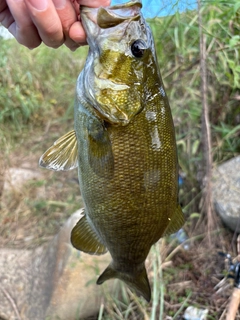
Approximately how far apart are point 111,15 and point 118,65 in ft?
0.48

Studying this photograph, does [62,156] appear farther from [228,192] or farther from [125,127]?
[228,192]

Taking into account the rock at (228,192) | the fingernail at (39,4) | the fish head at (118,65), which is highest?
the fingernail at (39,4)

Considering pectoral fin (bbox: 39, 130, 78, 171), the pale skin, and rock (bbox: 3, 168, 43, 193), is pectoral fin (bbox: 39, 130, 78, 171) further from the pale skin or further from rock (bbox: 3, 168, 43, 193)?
rock (bbox: 3, 168, 43, 193)

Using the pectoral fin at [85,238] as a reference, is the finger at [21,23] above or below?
above

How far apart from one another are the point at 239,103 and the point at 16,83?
8.08 ft

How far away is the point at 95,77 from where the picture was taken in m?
1.12

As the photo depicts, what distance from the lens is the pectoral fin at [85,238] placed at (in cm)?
136

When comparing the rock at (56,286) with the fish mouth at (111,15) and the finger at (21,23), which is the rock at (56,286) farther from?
the fish mouth at (111,15)

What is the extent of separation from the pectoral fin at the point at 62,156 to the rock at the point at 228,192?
1.65 meters

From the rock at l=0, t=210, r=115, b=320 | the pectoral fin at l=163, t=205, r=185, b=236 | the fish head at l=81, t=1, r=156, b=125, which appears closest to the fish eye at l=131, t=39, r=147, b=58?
the fish head at l=81, t=1, r=156, b=125

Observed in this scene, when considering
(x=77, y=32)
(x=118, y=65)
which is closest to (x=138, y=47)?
(x=118, y=65)

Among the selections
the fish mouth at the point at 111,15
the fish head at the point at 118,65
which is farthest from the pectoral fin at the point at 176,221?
the fish mouth at the point at 111,15

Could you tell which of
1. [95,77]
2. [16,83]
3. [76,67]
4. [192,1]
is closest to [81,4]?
[95,77]

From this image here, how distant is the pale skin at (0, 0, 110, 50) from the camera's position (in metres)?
1.05
